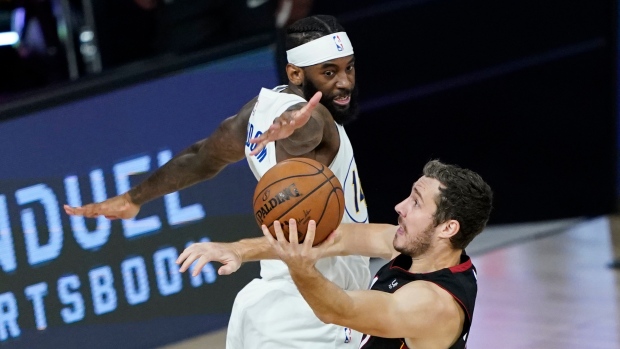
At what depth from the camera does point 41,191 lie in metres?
6.27

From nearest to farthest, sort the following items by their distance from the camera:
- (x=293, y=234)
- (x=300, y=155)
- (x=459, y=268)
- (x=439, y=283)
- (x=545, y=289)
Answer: (x=293, y=234) < (x=439, y=283) < (x=459, y=268) < (x=300, y=155) < (x=545, y=289)

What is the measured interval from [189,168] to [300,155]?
0.83 meters

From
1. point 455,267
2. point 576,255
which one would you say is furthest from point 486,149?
point 455,267

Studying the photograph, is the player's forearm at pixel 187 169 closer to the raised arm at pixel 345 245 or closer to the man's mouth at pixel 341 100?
the man's mouth at pixel 341 100

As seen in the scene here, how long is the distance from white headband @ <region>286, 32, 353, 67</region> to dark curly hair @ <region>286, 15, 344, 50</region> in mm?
32

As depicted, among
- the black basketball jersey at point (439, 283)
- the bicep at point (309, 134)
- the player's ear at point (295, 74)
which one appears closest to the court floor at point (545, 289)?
the player's ear at point (295, 74)

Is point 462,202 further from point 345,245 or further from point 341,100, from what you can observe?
point 341,100

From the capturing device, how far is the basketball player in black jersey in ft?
11.7

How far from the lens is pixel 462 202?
3.91 m

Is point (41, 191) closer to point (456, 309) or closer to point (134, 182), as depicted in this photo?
point (134, 182)

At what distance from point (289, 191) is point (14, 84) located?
5.42m

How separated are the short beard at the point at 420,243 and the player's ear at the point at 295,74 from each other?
1.05 metres

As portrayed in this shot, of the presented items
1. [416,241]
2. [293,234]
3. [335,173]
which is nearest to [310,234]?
[293,234]

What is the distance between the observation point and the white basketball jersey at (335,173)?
4398 millimetres
